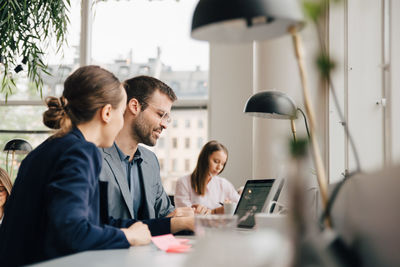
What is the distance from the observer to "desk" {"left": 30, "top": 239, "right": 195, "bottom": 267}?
1.09m

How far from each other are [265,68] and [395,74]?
11.0ft

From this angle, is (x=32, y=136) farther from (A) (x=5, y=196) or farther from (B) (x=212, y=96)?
(A) (x=5, y=196)

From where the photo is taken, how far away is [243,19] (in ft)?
3.03

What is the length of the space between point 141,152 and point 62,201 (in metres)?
1.19

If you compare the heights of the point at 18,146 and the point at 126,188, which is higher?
the point at 18,146

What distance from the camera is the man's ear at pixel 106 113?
168 cm

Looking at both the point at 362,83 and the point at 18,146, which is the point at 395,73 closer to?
the point at 362,83

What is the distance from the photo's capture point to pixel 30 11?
384 cm

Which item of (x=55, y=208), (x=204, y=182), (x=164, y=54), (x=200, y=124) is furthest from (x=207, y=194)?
(x=55, y=208)

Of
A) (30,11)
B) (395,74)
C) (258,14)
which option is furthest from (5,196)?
(258,14)

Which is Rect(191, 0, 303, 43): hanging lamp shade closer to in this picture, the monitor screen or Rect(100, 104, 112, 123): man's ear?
Rect(100, 104, 112, 123): man's ear

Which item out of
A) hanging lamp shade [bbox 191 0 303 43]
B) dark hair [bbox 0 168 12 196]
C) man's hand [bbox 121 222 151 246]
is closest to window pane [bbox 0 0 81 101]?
dark hair [bbox 0 168 12 196]

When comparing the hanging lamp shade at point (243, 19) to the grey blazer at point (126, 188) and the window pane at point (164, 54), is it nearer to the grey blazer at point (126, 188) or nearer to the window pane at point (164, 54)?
the grey blazer at point (126, 188)

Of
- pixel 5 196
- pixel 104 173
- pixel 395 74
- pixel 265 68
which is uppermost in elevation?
pixel 265 68
